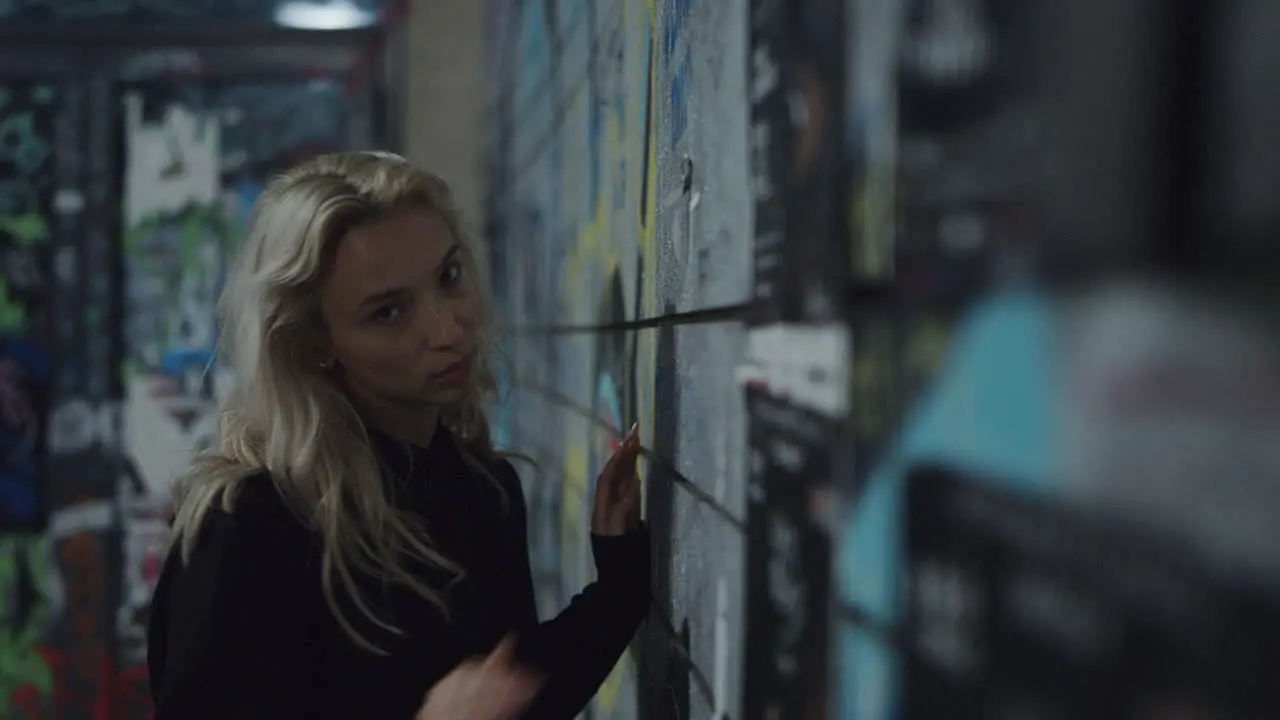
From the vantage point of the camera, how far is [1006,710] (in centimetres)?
49

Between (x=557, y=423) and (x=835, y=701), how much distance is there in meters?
1.68

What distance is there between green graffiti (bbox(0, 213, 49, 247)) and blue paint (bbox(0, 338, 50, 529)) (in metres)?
0.31

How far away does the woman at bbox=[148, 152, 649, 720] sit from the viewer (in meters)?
1.28

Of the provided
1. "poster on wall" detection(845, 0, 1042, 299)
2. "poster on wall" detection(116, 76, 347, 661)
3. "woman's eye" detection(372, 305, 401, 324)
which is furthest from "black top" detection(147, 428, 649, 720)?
"poster on wall" detection(116, 76, 347, 661)

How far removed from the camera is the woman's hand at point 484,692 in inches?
50.8

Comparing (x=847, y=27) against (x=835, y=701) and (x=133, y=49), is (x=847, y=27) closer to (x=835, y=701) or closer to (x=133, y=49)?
(x=835, y=701)

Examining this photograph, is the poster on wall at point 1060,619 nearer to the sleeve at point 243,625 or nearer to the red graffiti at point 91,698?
the sleeve at point 243,625

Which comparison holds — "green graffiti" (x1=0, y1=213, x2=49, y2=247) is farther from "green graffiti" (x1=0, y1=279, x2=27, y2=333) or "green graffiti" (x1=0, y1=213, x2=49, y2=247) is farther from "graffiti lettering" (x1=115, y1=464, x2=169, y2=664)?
"graffiti lettering" (x1=115, y1=464, x2=169, y2=664)

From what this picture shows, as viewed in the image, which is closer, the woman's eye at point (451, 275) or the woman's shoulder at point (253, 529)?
the woman's shoulder at point (253, 529)

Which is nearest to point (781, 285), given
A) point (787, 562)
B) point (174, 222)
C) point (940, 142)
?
point (787, 562)

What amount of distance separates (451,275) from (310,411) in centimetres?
21

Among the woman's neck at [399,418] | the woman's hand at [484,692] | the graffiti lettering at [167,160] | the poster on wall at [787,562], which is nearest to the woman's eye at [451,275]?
the woman's neck at [399,418]

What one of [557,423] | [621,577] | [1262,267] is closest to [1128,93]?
[1262,267]

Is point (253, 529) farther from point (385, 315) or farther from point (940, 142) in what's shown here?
point (940, 142)
